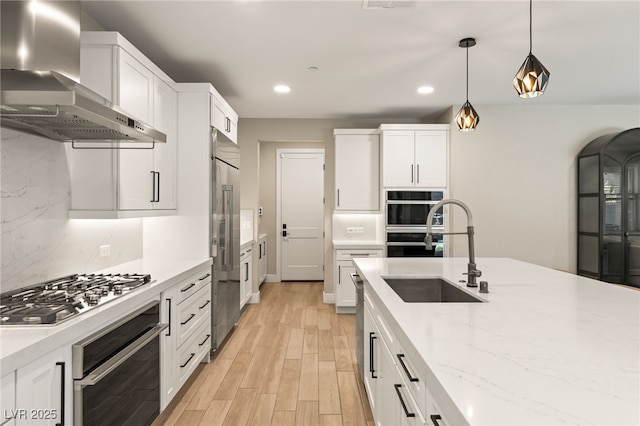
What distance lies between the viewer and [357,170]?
4.96m

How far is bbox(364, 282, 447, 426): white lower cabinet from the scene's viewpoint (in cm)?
109

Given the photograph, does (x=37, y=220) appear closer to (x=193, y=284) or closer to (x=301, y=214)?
(x=193, y=284)

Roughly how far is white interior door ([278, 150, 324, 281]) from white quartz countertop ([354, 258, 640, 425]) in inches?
189

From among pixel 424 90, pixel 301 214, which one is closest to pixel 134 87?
pixel 424 90

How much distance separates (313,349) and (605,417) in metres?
3.04

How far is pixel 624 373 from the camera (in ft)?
3.02

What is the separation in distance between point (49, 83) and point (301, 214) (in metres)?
5.37

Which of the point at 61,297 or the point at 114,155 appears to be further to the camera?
the point at 114,155

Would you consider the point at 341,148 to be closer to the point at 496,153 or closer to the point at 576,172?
the point at 496,153

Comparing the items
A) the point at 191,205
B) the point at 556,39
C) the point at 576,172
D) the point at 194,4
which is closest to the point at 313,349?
the point at 191,205

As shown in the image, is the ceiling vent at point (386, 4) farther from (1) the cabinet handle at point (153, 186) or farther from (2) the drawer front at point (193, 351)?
(2) the drawer front at point (193, 351)

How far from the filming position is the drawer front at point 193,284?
2.59 m

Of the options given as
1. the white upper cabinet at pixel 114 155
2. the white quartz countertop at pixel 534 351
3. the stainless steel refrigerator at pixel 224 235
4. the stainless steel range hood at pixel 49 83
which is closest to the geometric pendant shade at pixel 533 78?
the white quartz countertop at pixel 534 351

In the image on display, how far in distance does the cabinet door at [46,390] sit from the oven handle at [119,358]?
0.23ft
